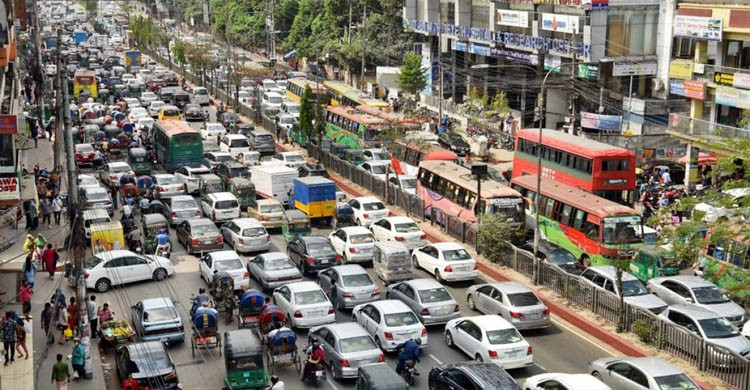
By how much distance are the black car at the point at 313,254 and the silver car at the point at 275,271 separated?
3.75 feet

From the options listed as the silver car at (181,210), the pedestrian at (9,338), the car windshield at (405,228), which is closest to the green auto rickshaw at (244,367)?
the pedestrian at (9,338)

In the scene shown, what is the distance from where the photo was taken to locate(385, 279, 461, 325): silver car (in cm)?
2931

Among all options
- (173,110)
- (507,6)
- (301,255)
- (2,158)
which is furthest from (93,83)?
(301,255)

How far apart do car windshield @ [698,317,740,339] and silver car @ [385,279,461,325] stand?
689 cm

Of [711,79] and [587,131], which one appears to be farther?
[587,131]

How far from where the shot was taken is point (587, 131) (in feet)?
208

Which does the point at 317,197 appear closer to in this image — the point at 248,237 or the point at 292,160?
the point at 248,237

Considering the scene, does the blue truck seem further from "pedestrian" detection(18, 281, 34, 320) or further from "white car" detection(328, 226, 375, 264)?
"pedestrian" detection(18, 281, 34, 320)

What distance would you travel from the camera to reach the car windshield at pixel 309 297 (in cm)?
2927

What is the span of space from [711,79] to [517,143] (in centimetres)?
1160

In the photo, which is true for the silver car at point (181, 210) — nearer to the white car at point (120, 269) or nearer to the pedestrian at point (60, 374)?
the white car at point (120, 269)

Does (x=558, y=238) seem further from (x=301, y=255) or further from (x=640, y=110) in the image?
(x=640, y=110)

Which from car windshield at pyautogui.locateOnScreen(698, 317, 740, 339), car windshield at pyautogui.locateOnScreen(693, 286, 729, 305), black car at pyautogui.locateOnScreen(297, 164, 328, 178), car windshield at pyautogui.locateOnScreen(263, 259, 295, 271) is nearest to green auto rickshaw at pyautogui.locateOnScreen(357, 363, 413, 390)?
car windshield at pyautogui.locateOnScreen(698, 317, 740, 339)

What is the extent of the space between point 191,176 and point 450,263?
19.7 meters
